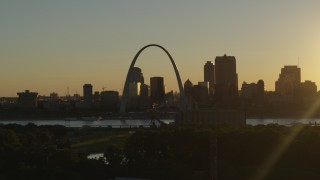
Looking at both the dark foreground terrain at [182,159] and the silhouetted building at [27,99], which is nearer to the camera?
the dark foreground terrain at [182,159]

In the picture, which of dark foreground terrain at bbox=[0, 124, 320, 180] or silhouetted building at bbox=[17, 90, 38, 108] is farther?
silhouetted building at bbox=[17, 90, 38, 108]

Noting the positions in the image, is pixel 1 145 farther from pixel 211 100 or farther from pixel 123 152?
pixel 211 100

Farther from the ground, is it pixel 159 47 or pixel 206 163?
pixel 159 47

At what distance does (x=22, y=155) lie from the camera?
Answer: 90.8ft

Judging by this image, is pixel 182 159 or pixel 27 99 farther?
pixel 27 99

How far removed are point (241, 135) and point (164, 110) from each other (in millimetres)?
89025

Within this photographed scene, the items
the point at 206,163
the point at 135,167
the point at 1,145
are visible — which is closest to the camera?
the point at 135,167

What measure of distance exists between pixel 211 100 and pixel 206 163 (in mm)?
95093

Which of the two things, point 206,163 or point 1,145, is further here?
point 1,145

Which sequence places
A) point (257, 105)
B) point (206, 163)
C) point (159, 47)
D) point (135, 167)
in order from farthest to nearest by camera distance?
1. point (257, 105)
2. point (159, 47)
3. point (206, 163)
4. point (135, 167)

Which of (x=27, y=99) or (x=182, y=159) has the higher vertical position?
(x=27, y=99)

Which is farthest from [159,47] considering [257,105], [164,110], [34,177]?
[34,177]

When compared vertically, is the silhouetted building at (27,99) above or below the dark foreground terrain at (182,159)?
above

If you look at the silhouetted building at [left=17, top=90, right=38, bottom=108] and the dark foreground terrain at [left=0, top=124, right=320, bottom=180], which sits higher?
the silhouetted building at [left=17, top=90, right=38, bottom=108]
